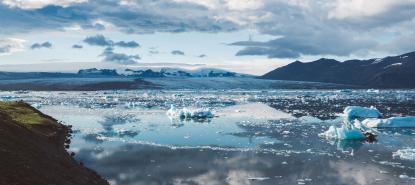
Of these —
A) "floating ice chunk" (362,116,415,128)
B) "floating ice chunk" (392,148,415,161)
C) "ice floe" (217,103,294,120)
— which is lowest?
"ice floe" (217,103,294,120)

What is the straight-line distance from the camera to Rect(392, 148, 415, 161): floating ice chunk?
24.7 m

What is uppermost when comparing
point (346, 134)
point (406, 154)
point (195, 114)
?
point (346, 134)

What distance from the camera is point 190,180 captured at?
19891 millimetres

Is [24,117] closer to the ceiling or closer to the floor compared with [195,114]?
closer to the ceiling

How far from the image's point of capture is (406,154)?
25219mm

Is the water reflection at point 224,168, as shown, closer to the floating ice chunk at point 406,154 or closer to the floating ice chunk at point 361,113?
the floating ice chunk at point 406,154

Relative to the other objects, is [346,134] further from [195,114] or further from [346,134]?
[195,114]

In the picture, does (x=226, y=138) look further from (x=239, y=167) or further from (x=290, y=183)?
(x=290, y=183)

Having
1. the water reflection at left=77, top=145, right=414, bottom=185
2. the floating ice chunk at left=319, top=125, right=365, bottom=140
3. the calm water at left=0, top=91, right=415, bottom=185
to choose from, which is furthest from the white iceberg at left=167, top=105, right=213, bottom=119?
the water reflection at left=77, top=145, right=414, bottom=185

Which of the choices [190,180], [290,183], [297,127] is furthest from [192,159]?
[297,127]

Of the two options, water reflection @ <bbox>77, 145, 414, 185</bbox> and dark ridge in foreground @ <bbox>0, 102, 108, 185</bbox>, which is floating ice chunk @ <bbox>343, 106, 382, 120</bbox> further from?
dark ridge in foreground @ <bbox>0, 102, 108, 185</bbox>

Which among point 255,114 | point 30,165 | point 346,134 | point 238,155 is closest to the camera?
point 30,165

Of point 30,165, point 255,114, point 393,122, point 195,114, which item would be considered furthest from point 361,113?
point 30,165

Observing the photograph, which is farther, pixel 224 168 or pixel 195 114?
pixel 195 114
